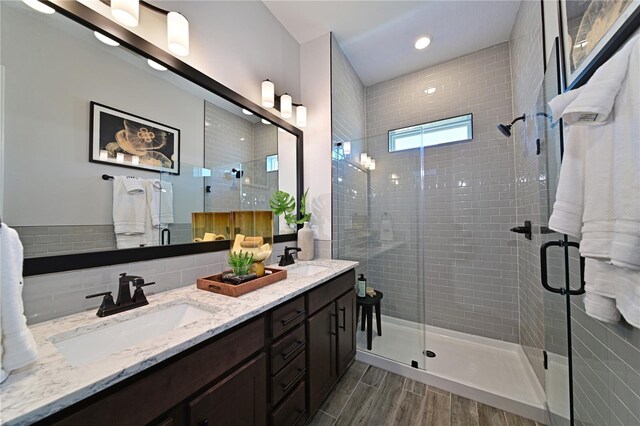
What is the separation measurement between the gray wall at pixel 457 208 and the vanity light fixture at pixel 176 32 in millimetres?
2065

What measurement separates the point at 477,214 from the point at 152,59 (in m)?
3.02

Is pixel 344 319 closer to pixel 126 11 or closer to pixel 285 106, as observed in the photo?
pixel 285 106

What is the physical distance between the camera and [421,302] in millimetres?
2545

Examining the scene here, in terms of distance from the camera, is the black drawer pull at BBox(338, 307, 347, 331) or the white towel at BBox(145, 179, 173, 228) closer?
Result: the white towel at BBox(145, 179, 173, 228)

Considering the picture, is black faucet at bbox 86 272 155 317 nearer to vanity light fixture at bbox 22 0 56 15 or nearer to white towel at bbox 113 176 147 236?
white towel at bbox 113 176 147 236

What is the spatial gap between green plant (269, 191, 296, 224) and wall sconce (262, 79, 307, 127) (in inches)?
29.8

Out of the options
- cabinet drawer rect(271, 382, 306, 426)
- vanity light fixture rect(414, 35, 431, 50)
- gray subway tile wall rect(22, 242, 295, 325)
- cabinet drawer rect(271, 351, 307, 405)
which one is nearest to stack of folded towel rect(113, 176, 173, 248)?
gray subway tile wall rect(22, 242, 295, 325)

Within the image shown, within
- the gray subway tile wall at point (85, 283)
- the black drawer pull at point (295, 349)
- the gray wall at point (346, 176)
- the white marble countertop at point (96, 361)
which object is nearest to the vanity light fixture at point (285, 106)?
the gray wall at point (346, 176)

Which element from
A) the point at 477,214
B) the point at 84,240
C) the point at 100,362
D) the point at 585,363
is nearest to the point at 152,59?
the point at 84,240

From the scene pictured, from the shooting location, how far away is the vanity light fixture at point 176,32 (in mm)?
1295

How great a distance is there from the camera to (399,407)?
5.32 feet

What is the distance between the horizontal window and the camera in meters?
2.58

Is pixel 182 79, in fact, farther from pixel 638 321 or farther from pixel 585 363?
pixel 585 363

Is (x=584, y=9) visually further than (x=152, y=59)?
No
